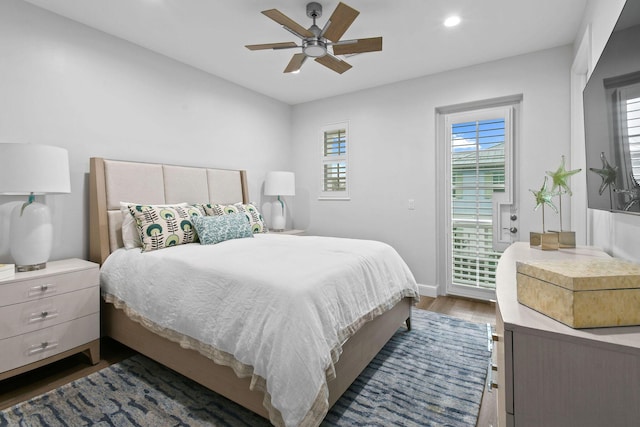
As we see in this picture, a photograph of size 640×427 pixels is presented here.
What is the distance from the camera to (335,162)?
452 centimetres

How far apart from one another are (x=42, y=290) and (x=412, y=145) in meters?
3.79

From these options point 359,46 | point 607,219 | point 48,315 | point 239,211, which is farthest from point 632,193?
point 48,315

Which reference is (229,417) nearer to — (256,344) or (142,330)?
(256,344)

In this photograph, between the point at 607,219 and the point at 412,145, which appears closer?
the point at 607,219

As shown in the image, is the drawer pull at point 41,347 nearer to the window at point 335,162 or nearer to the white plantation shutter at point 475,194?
the window at point 335,162

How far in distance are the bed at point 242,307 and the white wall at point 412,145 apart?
143 cm

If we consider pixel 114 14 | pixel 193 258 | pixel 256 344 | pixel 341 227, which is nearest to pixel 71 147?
pixel 114 14

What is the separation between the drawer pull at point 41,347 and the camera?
199cm

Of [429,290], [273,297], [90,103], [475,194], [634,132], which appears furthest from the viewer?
[429,290]

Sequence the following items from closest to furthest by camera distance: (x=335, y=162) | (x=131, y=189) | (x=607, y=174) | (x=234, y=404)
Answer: (x=607, y=174)
(x=234, y=404)
(x=131, y=189)
(x=335, y=162)

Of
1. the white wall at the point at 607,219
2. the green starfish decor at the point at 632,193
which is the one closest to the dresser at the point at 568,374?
the green starfish decor at the point at 632,193

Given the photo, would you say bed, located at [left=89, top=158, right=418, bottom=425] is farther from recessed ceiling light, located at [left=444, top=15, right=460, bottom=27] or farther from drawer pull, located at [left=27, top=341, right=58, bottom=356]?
recessed ceiling light, located at [left=444, top=15, right=460, bottom=27]

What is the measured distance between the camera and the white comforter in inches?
55.2

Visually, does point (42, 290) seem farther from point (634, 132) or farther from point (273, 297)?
point (634, 132)
